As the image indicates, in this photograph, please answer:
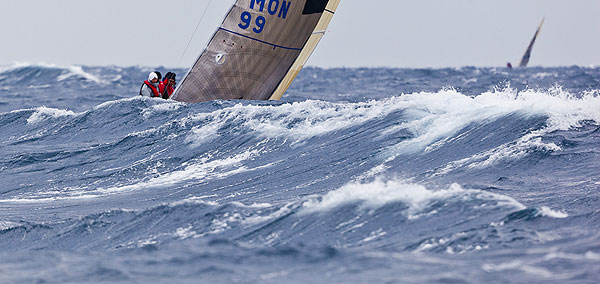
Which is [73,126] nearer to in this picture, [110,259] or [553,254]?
[110,259]

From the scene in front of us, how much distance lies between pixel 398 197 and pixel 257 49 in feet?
35.9

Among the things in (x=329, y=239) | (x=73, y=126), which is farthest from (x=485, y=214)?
(x=73, y=126)

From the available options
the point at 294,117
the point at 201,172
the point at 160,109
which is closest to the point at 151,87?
the point at 160,109

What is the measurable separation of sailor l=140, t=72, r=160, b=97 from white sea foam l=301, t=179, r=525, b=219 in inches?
442

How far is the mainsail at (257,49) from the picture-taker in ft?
63.2

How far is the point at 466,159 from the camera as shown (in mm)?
11672

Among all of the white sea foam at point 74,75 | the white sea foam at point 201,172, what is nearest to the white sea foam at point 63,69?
the white sea foam at point 74,75

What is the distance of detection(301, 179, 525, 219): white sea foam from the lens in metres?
8.89

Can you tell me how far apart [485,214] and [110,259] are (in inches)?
150

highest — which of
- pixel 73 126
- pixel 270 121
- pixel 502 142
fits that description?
pixel 502 142

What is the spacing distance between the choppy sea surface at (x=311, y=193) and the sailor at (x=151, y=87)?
1.54 meters

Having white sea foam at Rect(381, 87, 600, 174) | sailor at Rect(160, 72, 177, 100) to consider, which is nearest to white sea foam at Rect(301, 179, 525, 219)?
white sea foam at Rect(381, 87, 600, 174)

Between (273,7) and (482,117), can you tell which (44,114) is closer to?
(273,7)

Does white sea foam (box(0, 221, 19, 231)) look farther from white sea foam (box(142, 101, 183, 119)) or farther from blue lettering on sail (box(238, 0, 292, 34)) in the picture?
blue lettering on sail (box(238, 0, 292, 34))
